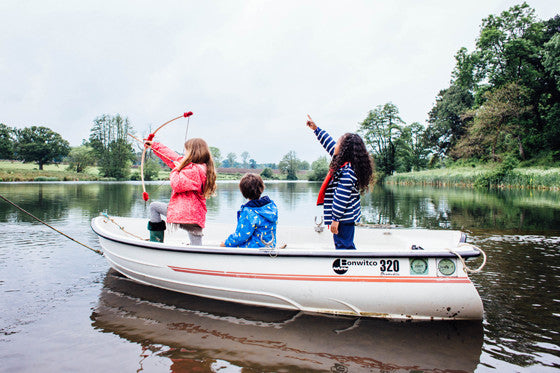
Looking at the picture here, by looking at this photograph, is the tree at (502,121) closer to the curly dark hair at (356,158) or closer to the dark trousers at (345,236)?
the curly dark hair at (356,158)

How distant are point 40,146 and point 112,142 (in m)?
15.2

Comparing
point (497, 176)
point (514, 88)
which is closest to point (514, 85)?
point (514, 88)

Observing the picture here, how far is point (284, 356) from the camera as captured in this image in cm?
324

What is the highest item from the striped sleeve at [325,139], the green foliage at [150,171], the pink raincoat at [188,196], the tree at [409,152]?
the tree at [409,152]

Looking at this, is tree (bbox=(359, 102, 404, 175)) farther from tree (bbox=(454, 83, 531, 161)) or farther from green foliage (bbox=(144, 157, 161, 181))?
green foliage (bbox=(144, 157, 161, 181))

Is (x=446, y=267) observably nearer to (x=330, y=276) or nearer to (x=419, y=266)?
(x=419, y=266)

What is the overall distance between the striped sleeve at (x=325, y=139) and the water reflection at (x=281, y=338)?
204 centimetres

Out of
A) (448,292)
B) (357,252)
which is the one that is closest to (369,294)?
(357,252)

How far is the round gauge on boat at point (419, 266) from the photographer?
3.54 m

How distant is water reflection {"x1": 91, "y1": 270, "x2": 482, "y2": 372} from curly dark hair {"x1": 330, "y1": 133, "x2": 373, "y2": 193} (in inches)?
63.3

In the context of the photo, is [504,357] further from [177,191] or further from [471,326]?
[177,191]

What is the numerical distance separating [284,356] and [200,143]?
2.80 meters

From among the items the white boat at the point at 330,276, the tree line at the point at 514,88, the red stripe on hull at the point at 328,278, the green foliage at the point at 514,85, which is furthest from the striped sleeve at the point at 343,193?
the green foliage at the point at 514,85

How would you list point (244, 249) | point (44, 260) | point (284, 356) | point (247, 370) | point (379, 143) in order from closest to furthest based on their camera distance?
point (247, 370)
point (284, 356)
point (244, 249)
point (44, 260)
point (379, 143)
